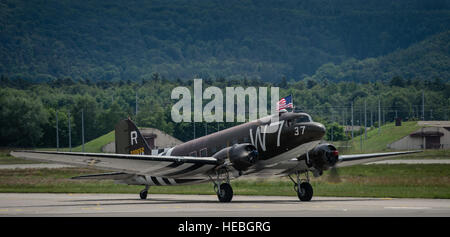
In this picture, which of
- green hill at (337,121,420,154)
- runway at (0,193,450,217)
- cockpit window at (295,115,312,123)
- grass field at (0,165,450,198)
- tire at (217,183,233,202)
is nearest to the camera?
runway at (0,193,450,217)

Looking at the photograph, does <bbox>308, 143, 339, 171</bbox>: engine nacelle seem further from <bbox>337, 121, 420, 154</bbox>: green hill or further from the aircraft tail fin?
<bbox>337, 121, 420, 154</bbox>: green hill

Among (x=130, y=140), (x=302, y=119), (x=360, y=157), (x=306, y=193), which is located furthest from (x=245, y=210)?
(x=130, y=140)

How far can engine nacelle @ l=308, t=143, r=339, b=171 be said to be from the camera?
118ft

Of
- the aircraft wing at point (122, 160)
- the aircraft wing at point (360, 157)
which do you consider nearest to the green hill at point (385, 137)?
the aircraft wing at point (360, 157)

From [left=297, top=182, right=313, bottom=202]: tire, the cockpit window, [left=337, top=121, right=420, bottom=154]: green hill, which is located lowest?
[left=337, top=121, right=420, bottom=154]: green hill

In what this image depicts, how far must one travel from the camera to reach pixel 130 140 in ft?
139

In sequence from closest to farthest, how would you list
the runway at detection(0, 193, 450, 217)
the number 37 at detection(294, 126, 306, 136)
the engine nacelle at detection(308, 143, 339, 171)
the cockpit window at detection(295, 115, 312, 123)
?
the runway at detection(0, 193, 450, 217) → the number 37 at detection(294, 126, 306, 136) → the cockpit window at detection(295, 115, 312, 123) → the engine nacelle at detection(308, 143, 339, 171)

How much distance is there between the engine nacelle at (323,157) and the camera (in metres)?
35.9

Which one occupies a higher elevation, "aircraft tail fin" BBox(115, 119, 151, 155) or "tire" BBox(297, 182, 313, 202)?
"aircraft tail fin" BBox(115, 119, 151, 155)

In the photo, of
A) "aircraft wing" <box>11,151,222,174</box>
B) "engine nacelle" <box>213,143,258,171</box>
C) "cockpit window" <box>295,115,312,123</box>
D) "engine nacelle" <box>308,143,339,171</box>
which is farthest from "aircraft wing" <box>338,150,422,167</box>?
"aircraft wing" <box>11,151,222,174</box>

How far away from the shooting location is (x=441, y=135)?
133 meters

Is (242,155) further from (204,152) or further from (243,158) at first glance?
(204,152)
